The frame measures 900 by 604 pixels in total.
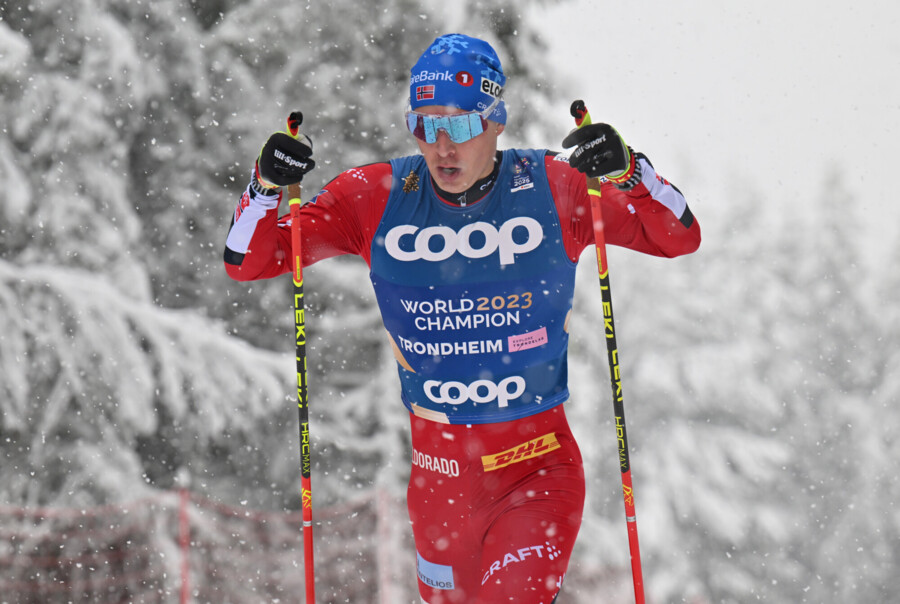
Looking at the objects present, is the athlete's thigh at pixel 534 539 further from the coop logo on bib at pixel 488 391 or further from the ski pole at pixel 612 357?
the coop logo on bib at pixel 488 391

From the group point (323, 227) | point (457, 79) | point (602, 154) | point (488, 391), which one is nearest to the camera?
point (602, 154)

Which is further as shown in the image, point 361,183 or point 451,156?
point 361,183

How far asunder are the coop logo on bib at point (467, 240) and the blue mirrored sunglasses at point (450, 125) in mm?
341

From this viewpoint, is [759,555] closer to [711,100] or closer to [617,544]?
[617,544]

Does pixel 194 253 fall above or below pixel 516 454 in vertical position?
above

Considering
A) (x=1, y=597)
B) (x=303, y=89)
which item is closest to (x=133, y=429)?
(x=1, y=597)

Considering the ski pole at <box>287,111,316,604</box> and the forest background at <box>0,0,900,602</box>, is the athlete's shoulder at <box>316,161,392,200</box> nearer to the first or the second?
the ski pole at <box>287,111,316,604</box>

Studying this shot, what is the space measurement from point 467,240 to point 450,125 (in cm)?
43

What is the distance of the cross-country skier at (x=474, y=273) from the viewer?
3074 mm

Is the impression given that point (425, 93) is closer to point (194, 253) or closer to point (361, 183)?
point (361, 183)

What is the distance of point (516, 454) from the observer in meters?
3.19

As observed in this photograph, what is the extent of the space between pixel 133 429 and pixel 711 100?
23775 millimetres

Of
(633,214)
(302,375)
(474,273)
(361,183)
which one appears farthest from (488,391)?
(361,183)

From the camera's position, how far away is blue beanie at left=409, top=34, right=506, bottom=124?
3.08 m
